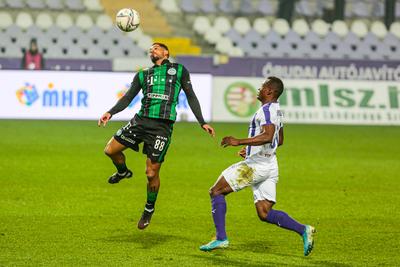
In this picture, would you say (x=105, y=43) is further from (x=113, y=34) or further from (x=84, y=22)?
(x=84, y=22)

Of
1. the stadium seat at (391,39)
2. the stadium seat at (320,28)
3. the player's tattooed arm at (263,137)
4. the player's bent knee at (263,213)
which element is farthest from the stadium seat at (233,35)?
the player's tattooed arm at (263,137)

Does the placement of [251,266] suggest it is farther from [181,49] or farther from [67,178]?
[181,49]

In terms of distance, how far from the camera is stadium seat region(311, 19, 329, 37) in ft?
118

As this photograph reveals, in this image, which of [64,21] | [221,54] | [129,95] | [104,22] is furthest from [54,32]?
[129,95]

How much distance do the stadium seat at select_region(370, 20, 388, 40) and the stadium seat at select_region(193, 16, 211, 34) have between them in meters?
5.99

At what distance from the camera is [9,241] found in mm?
10422

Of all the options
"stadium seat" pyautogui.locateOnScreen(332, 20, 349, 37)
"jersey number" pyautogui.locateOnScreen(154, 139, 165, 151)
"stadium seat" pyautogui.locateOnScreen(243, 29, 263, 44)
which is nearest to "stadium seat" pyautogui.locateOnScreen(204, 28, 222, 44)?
"stadium seat" pyautogui.locateOnScreen(243, 29, 263, 44)

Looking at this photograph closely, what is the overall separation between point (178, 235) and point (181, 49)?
23.2m

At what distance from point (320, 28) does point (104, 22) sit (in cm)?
767

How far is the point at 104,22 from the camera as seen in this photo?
110 ft

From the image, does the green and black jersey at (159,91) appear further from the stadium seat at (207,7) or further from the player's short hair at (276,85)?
the stadium seat at (207,7)

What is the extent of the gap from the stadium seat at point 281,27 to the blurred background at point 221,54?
0.03m

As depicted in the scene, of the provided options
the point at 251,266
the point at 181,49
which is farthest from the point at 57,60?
the point at 251,266

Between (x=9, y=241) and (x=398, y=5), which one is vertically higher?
(x=398, y=5)
